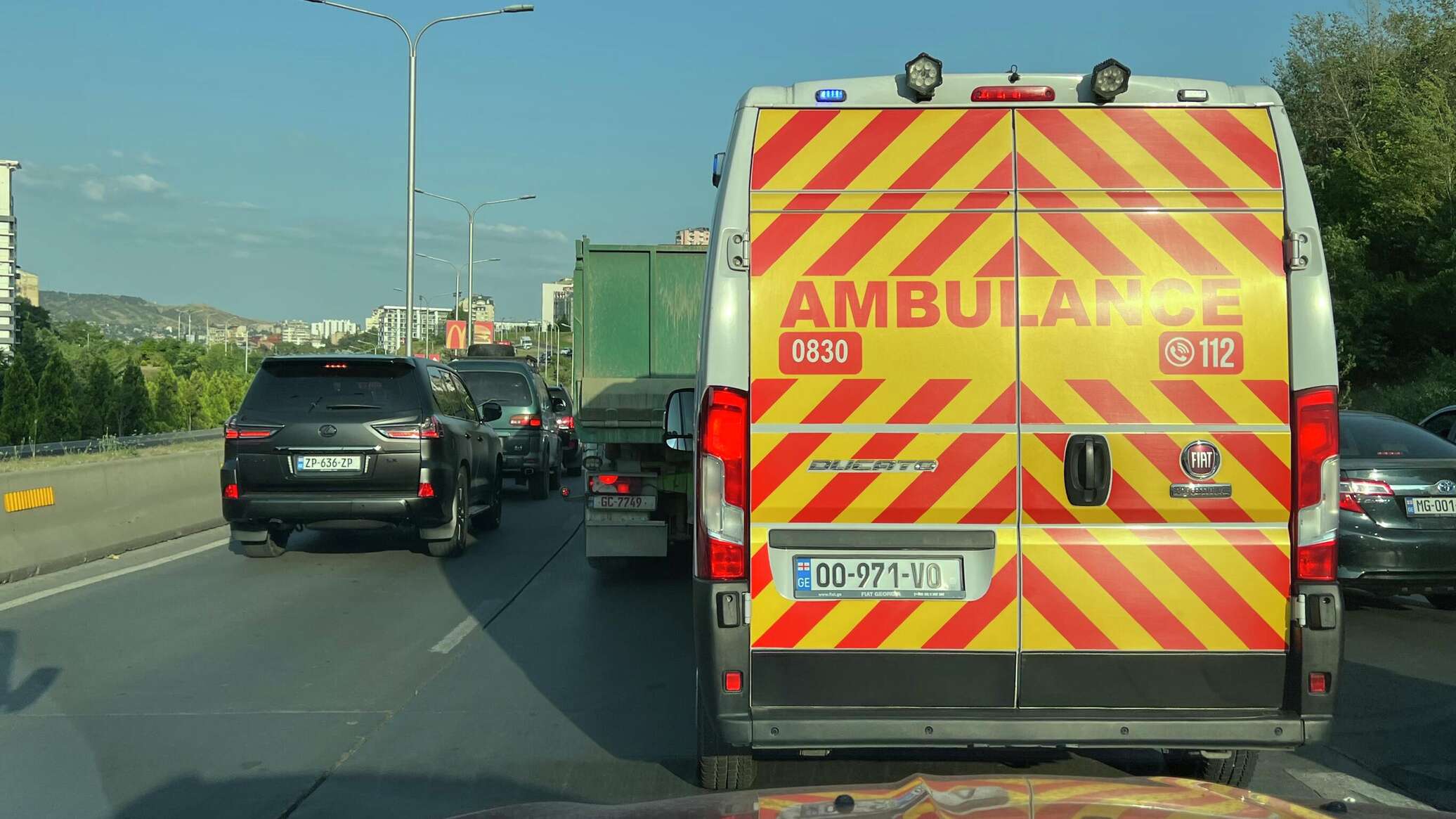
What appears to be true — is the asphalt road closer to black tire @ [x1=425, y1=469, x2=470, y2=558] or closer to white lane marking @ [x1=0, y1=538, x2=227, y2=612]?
white lane marking @ [x1=0, y1=538, x2=227, y2=612]

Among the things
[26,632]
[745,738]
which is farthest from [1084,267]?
[26,632]

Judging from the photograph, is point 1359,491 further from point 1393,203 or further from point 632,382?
point 1393,203

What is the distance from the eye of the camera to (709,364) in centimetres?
436

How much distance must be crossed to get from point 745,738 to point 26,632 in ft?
21.0

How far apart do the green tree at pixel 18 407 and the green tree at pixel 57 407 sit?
1.18ft

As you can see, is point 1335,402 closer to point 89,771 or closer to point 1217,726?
point 1217,726

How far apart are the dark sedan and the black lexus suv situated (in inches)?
296

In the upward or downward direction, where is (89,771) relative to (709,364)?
downward

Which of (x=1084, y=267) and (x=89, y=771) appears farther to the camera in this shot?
(x=89, y=771)

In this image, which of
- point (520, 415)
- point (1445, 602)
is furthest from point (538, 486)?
point (1445, 602)

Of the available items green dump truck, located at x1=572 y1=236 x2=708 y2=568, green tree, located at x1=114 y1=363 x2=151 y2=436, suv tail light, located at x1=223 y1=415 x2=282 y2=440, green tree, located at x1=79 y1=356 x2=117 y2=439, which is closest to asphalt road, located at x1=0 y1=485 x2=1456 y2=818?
green dump truck, located at x1=572 y1=236 x2=708 y2=568

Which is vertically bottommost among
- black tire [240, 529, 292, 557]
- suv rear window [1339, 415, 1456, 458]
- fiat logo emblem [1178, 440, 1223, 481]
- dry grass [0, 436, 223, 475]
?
black tire [240, 529, 292, 557]

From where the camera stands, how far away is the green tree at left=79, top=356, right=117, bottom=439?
152ft

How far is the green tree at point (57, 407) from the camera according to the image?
42.1 metres
